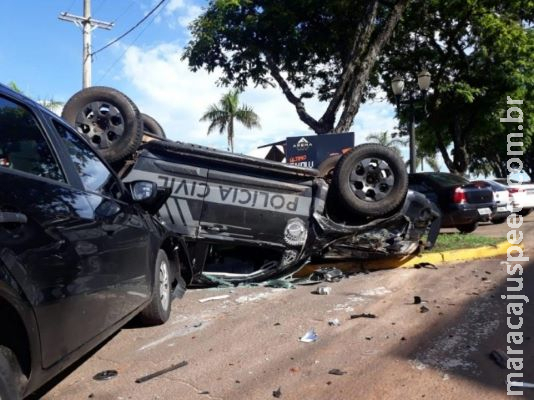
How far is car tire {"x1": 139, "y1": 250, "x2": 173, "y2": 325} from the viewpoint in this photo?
448 cm

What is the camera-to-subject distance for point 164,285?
480 cm

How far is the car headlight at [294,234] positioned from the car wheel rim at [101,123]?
206cm

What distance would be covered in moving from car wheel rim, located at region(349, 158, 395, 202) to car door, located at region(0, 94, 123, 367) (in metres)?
3.57

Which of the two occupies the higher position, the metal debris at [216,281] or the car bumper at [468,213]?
the car bumper at [468,213]

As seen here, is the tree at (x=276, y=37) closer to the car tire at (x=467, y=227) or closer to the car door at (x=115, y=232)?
the car tire at (x=467, y=227)

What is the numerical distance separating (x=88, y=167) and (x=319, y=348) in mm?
2072

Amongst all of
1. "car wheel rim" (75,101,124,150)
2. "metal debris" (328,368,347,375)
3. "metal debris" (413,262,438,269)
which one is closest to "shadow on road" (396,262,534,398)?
"metal debris" (328,368,347,375)

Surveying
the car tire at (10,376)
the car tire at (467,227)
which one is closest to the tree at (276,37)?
the car tire at (467,227)

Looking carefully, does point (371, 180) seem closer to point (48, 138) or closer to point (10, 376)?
point (48, 138)

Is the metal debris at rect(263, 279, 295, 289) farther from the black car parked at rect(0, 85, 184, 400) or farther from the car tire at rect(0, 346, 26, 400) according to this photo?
the car tire at rect(0, 346, 26, 400)

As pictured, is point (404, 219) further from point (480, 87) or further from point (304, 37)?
point (480, 87)

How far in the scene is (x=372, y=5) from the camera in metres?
12.1

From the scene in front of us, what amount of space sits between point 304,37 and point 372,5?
4.55m

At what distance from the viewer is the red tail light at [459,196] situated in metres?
10.4
